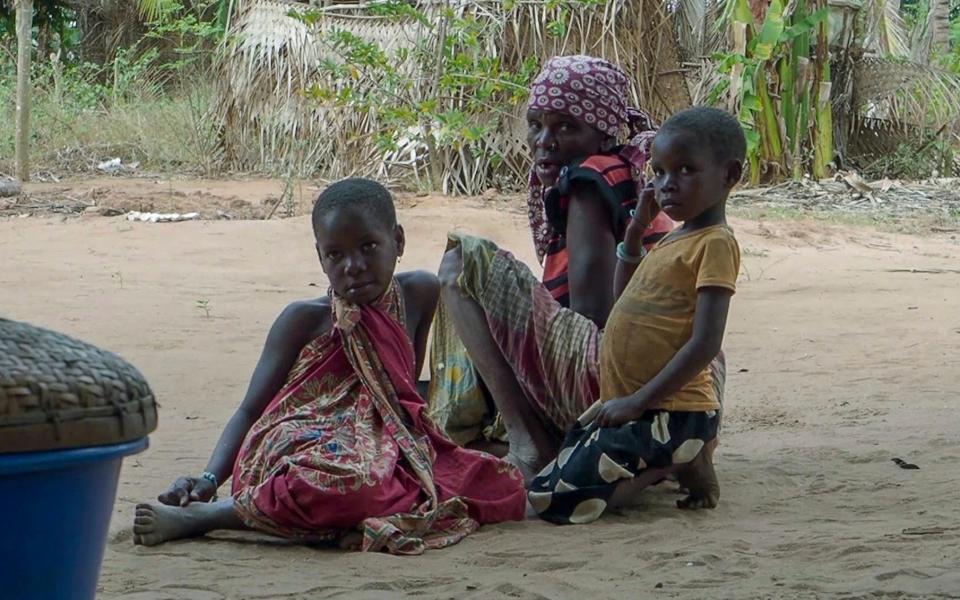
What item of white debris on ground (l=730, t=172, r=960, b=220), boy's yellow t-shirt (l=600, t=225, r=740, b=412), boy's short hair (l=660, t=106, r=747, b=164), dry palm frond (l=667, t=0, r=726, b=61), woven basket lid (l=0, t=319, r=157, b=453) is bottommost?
white debris on ground (l=730, t=172, r=960, b=220)

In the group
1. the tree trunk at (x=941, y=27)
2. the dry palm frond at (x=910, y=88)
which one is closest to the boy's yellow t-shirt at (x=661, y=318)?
the dry palm frond at (x=910, y=88)

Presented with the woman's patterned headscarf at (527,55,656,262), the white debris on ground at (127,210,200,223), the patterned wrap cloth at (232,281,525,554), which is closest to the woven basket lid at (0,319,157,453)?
the patterned wrap cloth at (232,281,525,554)

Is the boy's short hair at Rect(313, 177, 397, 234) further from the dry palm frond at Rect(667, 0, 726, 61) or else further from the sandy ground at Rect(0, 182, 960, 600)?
the dry palm frond at Rect(667, 0, 726, 61)

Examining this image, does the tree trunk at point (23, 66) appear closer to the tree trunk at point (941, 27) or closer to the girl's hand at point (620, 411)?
the girl's hand at point (620, 411)

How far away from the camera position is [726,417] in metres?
4.33

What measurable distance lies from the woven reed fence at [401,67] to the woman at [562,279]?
7.11m

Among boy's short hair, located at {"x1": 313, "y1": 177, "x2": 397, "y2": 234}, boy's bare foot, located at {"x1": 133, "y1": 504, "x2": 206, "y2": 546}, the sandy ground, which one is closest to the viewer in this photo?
the sandy ground

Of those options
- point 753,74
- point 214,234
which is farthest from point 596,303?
point 753,74

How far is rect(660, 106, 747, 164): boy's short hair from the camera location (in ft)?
9.55

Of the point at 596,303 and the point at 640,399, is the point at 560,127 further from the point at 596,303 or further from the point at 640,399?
the point at 640,399

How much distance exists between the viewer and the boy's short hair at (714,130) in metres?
2.91

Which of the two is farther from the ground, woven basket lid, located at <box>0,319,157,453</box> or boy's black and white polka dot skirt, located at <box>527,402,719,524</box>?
woven basket lid, located at <box>0,319,157,453</box>

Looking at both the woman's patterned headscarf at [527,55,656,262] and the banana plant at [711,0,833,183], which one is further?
the banana plant at [711,0,833,183]

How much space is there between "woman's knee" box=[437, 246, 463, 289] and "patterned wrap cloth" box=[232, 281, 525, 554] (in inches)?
11.1
